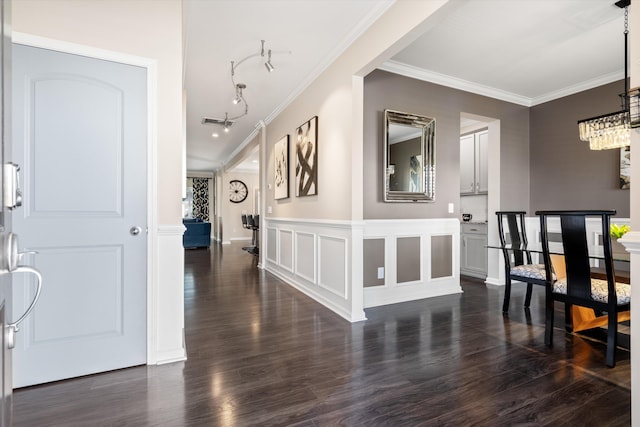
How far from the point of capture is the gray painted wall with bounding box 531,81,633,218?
3846mm

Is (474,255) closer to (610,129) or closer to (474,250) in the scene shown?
(474,250)

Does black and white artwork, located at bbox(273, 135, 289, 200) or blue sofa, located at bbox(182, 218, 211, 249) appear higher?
black and white artwork, located at bbox(273, 135, 289, 200)

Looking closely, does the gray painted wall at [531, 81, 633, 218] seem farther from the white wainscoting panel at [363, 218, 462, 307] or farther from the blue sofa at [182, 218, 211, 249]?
the blue sofa at [182, 218, 211, 249]

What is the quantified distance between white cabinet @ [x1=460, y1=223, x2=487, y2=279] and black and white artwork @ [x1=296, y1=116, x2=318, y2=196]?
8.25 ft

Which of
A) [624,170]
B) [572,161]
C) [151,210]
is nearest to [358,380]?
[151,210]

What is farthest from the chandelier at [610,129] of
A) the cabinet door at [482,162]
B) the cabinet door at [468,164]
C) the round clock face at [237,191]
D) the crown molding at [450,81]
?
the round clock face at [237,191]

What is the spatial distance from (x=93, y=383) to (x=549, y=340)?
3.15 meters

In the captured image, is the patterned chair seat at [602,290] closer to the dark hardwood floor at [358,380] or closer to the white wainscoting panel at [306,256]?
the dark hardwood floor at [358,380]

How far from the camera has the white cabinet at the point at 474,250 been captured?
461 centimetres

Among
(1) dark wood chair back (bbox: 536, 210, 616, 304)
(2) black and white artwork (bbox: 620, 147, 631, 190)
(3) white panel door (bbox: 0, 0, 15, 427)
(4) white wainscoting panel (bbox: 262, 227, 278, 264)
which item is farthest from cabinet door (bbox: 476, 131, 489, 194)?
(3) white panel door (bbox: 0, 0, 15, 427)

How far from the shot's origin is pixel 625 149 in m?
3.64

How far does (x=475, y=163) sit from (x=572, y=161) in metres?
1.23

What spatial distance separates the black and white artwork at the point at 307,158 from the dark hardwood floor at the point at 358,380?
1.64 metres

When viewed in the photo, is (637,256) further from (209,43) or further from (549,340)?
(209,43)
